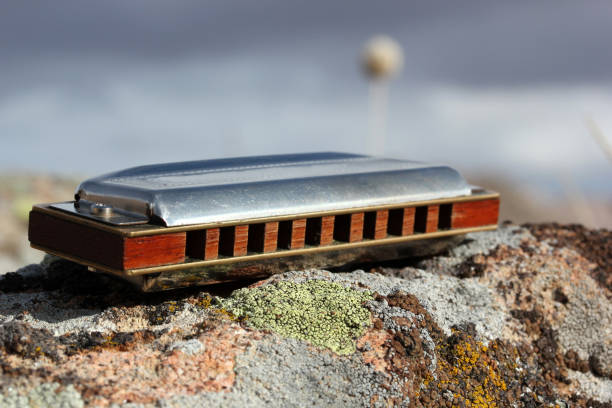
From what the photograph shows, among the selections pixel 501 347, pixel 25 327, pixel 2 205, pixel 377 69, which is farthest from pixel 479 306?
pixel 377 69

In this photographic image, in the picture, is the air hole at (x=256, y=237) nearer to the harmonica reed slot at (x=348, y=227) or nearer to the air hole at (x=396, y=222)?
the harmonica reed slot at (x=348, y=227)

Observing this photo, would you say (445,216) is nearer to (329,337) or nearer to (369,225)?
(369,225)

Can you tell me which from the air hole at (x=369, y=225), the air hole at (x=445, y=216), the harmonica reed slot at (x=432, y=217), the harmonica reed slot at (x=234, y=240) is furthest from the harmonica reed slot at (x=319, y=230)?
the air hole at (x=445, y=216)

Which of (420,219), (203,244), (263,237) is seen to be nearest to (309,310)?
(263,237)

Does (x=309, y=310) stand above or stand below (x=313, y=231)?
below

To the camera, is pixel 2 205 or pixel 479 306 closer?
pixel 479 306

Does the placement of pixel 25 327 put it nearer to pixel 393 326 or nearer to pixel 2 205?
pixel 393 326
